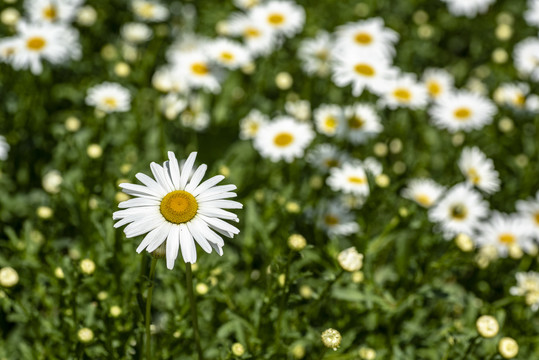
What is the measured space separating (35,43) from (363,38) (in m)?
2.68

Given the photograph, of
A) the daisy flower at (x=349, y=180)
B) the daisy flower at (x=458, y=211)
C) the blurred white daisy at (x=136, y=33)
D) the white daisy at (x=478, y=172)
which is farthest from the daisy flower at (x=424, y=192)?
the blurred white daisy at (x=136, y=33)

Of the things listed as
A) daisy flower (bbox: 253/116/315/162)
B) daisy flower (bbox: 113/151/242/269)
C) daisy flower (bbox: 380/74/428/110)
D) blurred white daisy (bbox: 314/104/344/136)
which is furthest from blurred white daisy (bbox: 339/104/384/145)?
daisy flower (bbox: 113/151/242/269)

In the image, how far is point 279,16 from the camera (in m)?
5.12

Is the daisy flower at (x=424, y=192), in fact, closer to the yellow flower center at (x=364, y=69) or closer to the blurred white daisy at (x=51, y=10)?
the yellow flower center at (x=364, y=69)

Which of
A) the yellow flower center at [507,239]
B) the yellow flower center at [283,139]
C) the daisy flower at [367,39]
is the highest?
the daisy flower at [367,39]

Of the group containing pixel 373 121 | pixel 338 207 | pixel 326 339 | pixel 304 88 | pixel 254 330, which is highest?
pixel 304 88

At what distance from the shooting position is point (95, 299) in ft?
9.97

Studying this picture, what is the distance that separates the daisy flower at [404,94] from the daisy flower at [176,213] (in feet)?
8.41

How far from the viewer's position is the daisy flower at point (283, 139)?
4.07 m

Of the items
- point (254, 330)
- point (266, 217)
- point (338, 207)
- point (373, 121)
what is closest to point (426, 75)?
point (373, 121)

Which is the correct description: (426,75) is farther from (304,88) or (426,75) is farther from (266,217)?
(266,217)

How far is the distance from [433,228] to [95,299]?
7.81 feet

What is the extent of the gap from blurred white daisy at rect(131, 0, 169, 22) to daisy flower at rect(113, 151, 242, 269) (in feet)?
11.3

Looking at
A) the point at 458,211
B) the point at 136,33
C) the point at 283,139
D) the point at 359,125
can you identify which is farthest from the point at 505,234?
the point at 136,33
